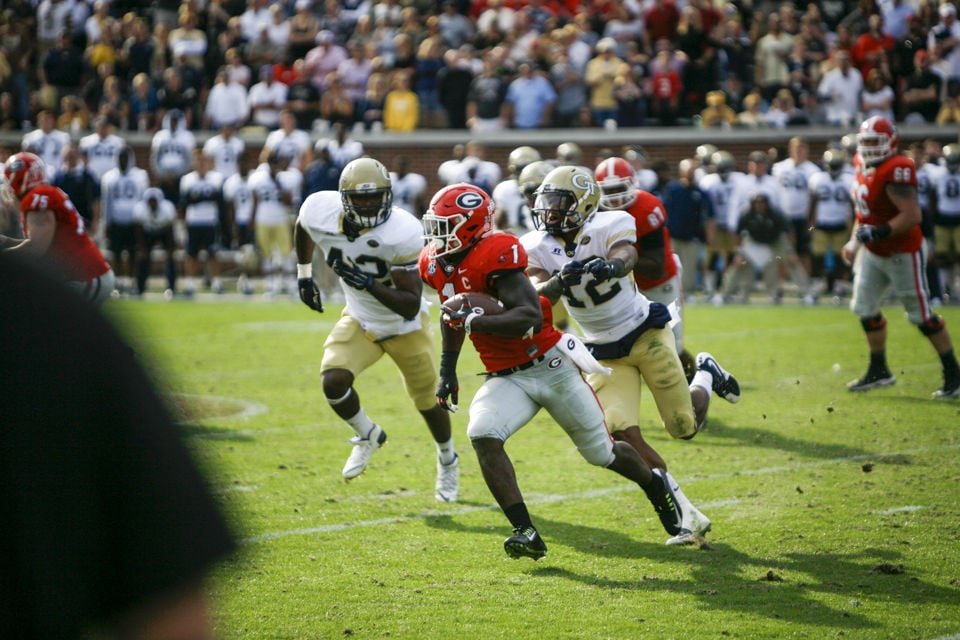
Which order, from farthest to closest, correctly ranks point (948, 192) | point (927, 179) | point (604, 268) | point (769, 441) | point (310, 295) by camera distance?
point (948, 192), point (927, 179), point (769, 441), point (310, 295), point (604, 268)

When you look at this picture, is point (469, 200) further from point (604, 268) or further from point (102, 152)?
point (102, 152)

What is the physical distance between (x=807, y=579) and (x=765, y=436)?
9.89 ft

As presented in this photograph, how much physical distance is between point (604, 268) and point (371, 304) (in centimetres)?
172

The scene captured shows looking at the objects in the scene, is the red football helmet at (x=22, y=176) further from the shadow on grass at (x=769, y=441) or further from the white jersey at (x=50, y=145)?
the white jersey at (x=50, y=145)

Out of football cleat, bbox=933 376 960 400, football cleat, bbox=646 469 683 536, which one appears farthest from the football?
football cleat, bbox=933 376 960 400

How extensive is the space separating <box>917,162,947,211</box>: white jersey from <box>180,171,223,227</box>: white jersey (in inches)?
364

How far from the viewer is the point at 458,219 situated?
5.14m

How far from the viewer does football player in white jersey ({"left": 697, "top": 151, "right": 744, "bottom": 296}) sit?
15805 millimetres

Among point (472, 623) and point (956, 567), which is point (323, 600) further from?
point (956, 567)

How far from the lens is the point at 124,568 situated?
4.58ft

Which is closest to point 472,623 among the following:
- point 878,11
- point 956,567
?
point 956,567

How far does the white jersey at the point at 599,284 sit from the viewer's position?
5.68m

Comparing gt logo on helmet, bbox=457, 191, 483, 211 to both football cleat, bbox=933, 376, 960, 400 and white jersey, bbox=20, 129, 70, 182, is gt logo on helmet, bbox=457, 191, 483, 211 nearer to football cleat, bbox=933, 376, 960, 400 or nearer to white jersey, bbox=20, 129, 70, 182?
football cleat, bbox=933, 376, 960, 400

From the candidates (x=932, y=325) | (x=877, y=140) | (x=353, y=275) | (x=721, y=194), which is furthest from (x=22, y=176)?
(x=721, y=194)
